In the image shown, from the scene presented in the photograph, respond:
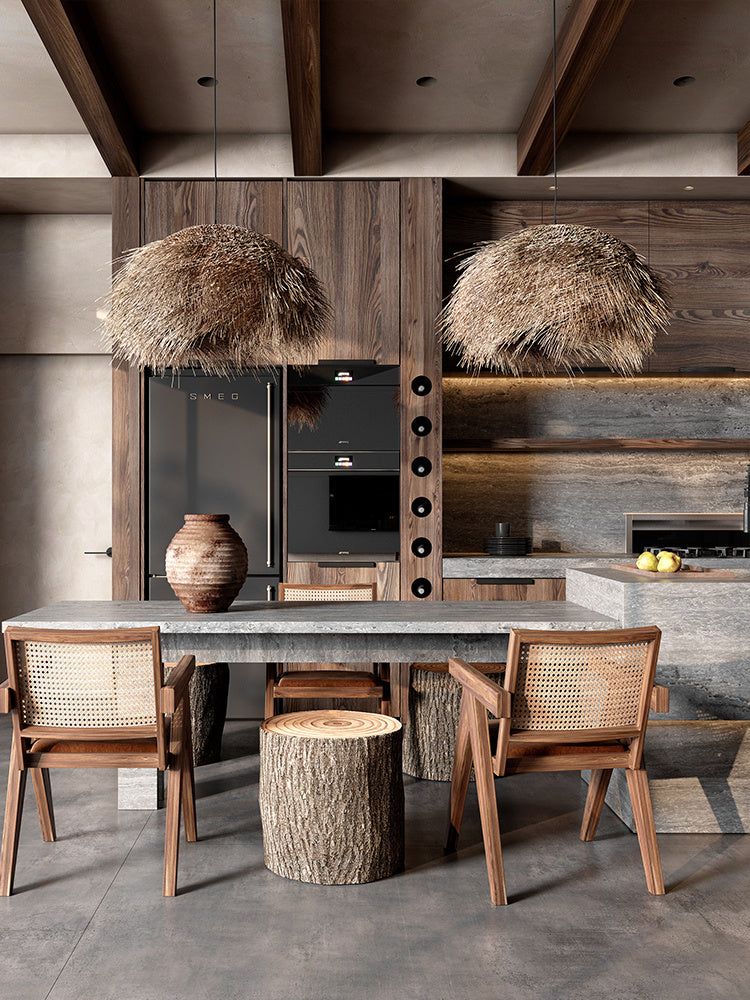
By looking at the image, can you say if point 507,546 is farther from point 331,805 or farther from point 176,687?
point 176,687

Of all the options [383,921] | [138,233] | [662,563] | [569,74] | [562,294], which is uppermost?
[569,74]

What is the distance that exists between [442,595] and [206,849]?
2126 mm

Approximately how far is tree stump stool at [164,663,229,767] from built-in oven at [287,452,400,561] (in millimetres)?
981

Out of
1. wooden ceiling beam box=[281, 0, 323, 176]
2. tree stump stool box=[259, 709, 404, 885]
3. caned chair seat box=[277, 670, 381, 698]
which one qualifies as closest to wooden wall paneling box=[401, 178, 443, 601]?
wooden ceiling beam box=[281, 0, 323, 176]

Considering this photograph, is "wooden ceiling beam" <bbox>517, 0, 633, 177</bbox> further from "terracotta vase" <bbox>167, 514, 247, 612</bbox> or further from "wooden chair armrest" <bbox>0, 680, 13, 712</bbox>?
"wooden chair armrest" <bbox>0, 680, 13, 712</bbox>

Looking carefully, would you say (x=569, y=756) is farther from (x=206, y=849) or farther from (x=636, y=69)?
(x=636, y=69)

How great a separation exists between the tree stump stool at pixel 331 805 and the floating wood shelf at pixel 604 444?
99.1 inches

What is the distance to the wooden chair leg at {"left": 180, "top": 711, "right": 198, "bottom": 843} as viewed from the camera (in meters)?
2.64

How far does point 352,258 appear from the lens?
15.4 ft

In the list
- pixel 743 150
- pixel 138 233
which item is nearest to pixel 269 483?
pixel 138 233

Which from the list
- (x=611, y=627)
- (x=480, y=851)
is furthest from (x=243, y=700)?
(x=611, y=627)

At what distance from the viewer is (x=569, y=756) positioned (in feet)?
8.09

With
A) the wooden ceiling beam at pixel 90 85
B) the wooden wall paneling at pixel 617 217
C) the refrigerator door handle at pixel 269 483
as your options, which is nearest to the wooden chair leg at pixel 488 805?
the refrigerator door handle at pixel 269 483

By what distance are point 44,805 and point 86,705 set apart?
2.31ft
